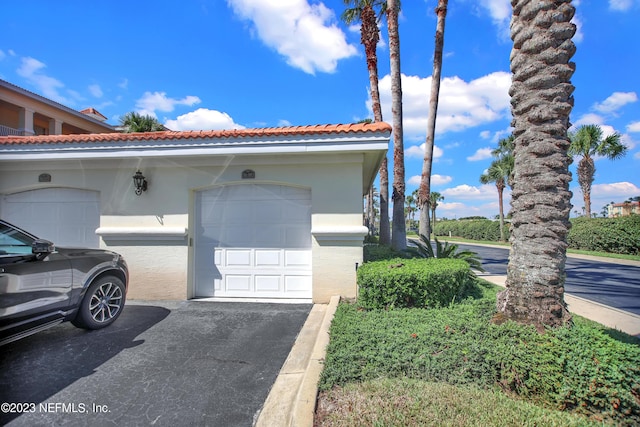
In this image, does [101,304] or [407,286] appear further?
[407,286]

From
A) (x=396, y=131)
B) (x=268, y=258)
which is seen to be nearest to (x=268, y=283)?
(x=268, y=258)

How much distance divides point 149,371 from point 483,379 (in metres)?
3.68

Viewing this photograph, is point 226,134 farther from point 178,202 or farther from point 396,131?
point 396,131

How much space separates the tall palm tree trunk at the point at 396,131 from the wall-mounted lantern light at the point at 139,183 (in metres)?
7.70

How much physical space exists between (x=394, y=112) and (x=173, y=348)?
978cm

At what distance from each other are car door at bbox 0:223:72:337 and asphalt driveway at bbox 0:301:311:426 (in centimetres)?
55

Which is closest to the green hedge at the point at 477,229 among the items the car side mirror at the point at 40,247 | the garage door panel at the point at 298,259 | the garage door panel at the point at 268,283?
the garage door panel at the point at 298,259

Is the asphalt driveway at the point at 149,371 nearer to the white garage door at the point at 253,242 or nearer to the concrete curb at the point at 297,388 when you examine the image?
the concrete curb at the point at 297,388

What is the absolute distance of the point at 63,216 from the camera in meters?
6.86

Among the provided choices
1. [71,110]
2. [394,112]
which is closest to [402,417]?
[394,112]

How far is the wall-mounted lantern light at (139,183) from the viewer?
639cm

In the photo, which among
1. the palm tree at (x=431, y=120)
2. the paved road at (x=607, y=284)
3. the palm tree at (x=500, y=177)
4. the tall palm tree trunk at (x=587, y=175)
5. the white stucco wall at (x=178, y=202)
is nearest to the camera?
the white stucco wall at (x=178, y=202)

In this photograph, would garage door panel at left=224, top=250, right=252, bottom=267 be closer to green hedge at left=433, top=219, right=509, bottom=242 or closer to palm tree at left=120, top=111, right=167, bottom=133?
palm tree at left=120, top=111, right=167, bottom=133

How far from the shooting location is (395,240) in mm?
10570
